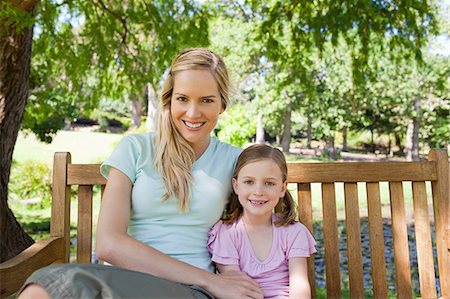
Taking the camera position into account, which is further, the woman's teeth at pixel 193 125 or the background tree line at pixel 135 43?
the background tree line at pixel 135 43

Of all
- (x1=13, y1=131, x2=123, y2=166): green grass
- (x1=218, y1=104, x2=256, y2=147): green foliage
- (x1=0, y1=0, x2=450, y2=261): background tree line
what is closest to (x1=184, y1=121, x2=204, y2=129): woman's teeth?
(x1=0, y1=0, x2=450, y2=261): background tree line

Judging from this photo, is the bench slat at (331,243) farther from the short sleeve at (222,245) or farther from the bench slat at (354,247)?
the short sleeve at (222,245)

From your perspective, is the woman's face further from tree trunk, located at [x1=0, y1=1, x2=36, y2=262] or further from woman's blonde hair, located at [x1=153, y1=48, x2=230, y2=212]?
tree trunk, located at [x1=0, y1=1, x2=36, y2=262]

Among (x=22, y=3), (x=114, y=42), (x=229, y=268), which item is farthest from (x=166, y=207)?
(x=114, y=42)

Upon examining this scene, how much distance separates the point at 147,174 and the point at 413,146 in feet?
85.4

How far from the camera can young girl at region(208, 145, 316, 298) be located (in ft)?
6.66

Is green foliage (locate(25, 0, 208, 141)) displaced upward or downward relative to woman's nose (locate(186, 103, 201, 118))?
upward


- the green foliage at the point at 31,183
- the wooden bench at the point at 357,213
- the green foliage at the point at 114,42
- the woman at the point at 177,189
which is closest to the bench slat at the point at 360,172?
the wooden bench at the point at 357,213

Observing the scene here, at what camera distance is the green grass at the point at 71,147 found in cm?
1580

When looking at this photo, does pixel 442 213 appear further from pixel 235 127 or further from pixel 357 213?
pixel 235 127

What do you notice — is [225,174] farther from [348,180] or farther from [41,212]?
[41,212]

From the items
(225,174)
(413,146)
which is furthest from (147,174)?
(413,146)

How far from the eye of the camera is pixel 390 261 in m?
6.57

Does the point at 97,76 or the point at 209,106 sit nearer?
the point at 209,106
